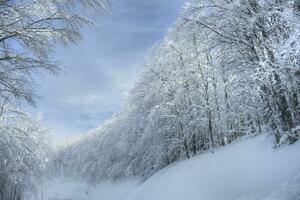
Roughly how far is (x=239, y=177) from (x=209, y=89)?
13181 millimetres

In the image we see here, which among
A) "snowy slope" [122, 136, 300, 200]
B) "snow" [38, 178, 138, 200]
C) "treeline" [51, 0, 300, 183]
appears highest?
"treeline" [51, 0, 300, 183]

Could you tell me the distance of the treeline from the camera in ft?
39.7

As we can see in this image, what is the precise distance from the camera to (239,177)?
13.3 m

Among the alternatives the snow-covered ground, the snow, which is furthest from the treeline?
the snow

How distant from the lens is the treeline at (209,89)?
12086 millimetres

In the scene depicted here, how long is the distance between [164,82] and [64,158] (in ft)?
149

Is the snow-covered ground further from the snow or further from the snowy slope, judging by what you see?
the snow

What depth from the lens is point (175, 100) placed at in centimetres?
2634

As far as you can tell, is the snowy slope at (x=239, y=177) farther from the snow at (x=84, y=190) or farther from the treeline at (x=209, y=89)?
the snow at (x=84, y=190)

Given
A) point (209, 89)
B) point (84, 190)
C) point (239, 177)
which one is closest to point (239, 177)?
point (239, 177)

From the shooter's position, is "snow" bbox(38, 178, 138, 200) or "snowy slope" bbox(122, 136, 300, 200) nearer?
"snowy slope" bbox(122, 136, 300, 200)

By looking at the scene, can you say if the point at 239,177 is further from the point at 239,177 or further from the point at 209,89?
the point at 209,89

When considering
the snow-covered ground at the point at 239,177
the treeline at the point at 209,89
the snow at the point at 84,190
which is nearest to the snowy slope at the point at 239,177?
the snow-covered ground at the point at 239,177

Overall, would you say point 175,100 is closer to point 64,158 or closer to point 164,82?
point 164,82
